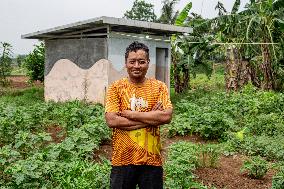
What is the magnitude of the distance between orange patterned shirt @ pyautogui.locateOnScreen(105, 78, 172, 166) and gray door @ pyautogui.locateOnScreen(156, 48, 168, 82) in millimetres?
11710

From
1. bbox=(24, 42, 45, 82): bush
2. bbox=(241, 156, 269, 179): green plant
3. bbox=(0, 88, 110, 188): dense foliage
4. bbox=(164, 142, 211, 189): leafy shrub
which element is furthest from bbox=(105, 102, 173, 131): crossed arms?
bbox=(24, 42, 45, 82): bush

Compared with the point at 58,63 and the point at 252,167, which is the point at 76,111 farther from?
the point at 58,63

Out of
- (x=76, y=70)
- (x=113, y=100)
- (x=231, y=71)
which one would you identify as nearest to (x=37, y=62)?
(x=76, y=70)

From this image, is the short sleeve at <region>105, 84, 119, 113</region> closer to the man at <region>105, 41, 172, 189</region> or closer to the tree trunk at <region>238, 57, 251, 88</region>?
the man at <region>105, 41, 172, 189</region>

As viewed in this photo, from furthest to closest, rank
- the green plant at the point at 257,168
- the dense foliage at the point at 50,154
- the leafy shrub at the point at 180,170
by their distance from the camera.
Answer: the green plant at the point at 257,168
the leafy shrub at the point at 180,170
the dense foliage at the point at 50,154

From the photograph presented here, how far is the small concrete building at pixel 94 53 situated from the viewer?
12.9 metres

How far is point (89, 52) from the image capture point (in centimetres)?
1354

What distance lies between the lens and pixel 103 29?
13.3 m

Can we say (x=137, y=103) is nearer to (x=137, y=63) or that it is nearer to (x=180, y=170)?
(x=137, y=63)

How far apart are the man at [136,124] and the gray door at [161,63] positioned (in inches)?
463

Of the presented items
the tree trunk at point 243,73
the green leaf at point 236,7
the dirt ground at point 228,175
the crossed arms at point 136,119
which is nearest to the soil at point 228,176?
the dirt ground at point 228,175

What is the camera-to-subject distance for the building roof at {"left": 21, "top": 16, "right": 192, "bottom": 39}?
12.3 meters

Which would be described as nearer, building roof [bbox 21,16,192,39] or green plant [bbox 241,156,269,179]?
green plant [bbox 241,156,269,179]

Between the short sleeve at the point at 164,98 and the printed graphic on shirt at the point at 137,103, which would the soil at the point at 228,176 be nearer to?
the short sleeve at the point at 164,98
